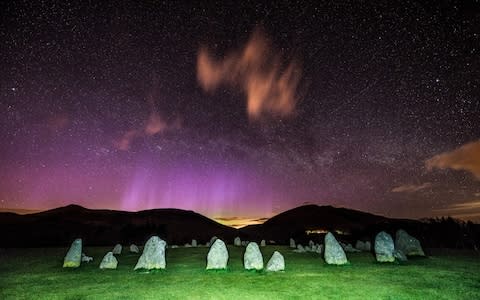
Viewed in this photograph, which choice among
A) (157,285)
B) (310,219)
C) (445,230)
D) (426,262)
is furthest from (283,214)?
(157,285)

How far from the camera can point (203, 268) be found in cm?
2073

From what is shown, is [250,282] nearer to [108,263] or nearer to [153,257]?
[153,257]

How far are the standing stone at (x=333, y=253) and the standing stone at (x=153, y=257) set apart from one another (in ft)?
37.6

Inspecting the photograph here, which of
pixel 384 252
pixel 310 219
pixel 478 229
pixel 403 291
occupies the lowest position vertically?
pixel 403 291

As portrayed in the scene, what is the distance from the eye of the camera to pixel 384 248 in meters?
22.6

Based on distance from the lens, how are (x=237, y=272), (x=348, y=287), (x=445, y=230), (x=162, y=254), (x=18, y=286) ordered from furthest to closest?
1. (x=445, y=230)
2. (x=162, y=254)
3. (x=237, y=272)
4. (x=18, y=286)
5. (x=348, y=287)

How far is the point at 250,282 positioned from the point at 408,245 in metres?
16.3

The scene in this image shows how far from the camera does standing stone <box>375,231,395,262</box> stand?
73.2ft

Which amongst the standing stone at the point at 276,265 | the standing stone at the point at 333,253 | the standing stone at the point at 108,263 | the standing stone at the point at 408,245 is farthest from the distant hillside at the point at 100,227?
the standing stone at the point at 408,245

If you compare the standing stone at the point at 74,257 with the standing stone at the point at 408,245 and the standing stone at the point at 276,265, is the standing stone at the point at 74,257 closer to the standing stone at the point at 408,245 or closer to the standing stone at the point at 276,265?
the standing stone at the point at 276,265

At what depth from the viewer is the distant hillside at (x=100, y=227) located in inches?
2302

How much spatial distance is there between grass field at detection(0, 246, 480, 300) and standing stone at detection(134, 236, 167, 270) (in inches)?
32.9

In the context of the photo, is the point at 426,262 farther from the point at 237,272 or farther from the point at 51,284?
the point at 51,284

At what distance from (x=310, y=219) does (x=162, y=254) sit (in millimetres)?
118012
